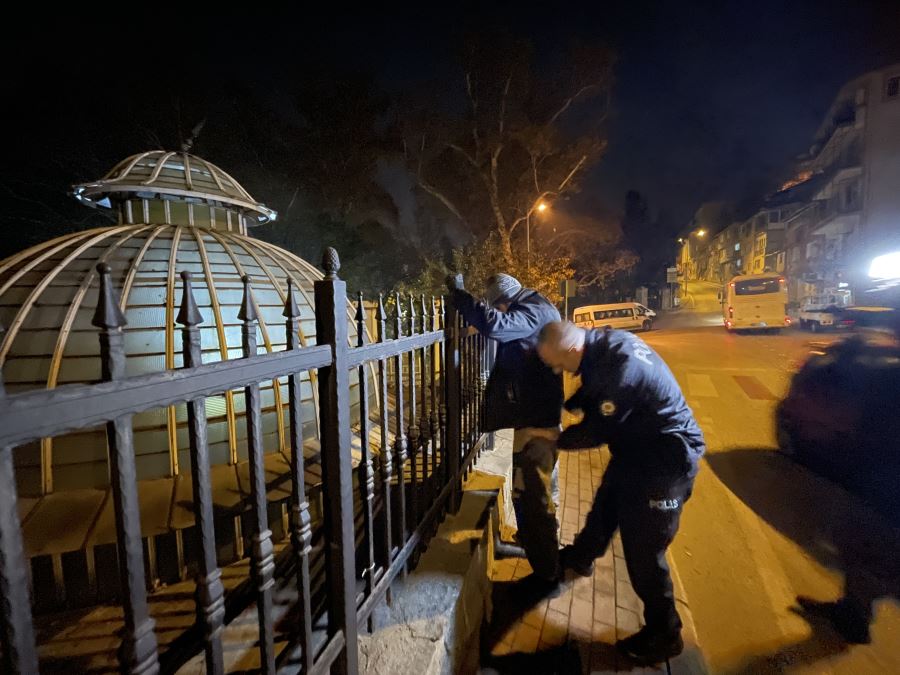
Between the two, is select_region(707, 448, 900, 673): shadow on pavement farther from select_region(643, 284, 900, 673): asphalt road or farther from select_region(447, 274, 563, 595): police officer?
select_region(447, 274, 563, 595): police officer

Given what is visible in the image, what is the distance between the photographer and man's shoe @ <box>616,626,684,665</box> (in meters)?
2.82

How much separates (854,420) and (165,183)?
11305mm

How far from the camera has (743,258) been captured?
5112 cm

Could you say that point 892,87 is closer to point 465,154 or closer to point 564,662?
point 465,154

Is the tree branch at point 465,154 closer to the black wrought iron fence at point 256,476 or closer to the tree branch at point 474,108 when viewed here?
the tree branch at point 474,108

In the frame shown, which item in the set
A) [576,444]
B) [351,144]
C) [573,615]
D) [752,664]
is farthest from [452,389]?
[351,144]

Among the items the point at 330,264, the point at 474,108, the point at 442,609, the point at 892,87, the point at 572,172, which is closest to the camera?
the point at 330,264

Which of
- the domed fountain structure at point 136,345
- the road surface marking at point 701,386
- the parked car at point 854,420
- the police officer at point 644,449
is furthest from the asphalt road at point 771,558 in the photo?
the domed fountain structure at point 136,345


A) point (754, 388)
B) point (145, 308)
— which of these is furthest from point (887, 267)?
point (145, 308)

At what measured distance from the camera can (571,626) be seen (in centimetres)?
309

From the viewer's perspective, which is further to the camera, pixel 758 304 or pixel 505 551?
pixel 758 304

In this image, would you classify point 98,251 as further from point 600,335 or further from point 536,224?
point 536,224

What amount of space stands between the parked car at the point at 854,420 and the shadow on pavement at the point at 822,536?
12.4 inches

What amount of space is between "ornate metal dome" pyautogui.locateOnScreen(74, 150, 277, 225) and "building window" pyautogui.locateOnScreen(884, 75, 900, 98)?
39.0 meters
